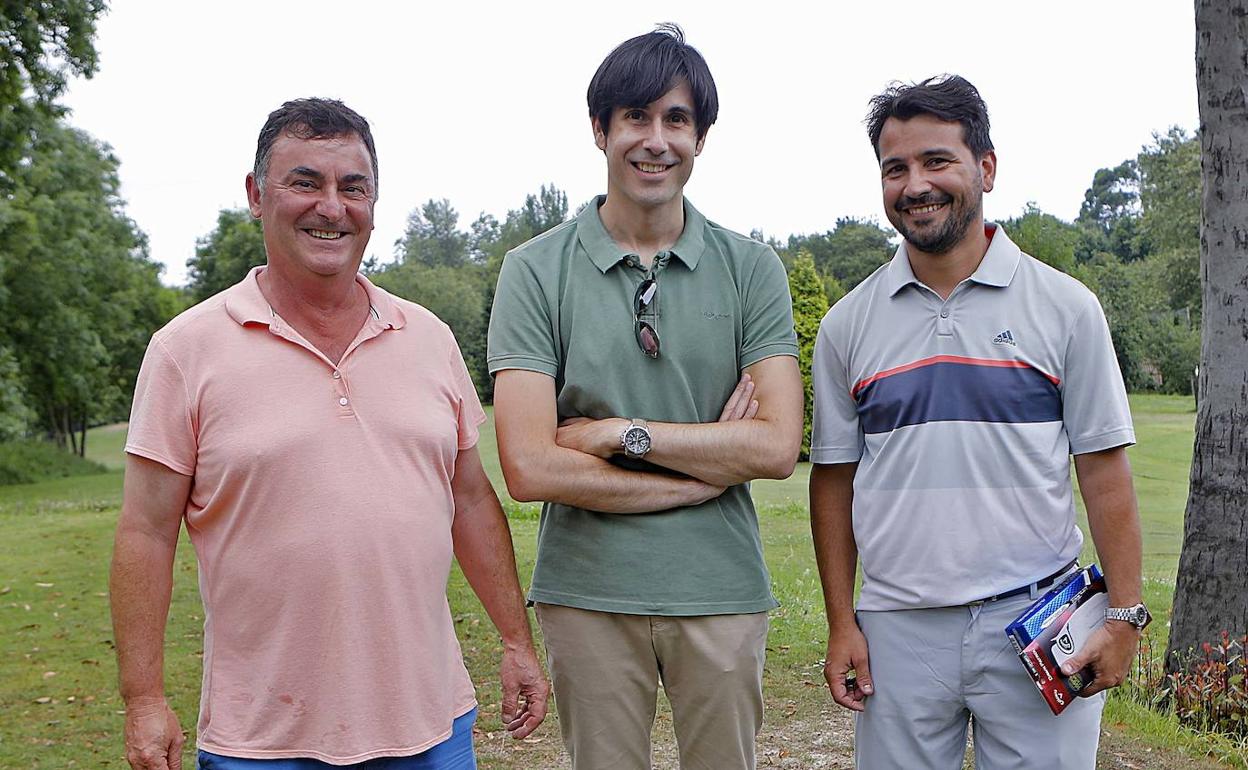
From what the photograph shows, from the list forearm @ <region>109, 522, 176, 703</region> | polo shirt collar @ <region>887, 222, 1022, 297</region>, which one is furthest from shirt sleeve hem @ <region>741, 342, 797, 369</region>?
forearm @ <region>109, 522, 176, 703</region>

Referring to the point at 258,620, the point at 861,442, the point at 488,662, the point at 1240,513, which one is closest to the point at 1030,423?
the point at 861,442

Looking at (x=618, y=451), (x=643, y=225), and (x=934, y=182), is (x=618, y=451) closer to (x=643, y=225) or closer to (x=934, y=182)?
(x=643, y=225)

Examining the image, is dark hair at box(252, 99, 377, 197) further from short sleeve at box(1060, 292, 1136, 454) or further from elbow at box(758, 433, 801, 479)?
short sleeve at box(1060, 292, 1136, 454)

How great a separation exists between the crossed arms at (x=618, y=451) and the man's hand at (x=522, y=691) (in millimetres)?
471

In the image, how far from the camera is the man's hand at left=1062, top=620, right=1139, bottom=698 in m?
2.95

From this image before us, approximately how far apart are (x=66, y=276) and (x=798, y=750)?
32.4 metres

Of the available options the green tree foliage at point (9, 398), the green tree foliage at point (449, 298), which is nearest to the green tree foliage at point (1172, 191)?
the green tree foliage at point (449, 298)

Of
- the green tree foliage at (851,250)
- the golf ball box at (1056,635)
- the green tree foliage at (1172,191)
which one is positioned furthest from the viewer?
the green tree foliage at (851,250)

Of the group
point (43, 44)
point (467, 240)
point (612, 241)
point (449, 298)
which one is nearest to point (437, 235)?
point (467, 240)

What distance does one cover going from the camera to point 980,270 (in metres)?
3.13

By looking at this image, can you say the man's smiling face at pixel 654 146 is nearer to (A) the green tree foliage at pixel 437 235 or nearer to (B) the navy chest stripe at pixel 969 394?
(B) the navy chest stripe at pixel 969 394

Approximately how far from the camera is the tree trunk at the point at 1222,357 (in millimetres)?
5695

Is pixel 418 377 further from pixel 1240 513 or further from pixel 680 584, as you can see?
pixel 1240 513

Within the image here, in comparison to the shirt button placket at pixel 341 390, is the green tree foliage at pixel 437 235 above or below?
above
